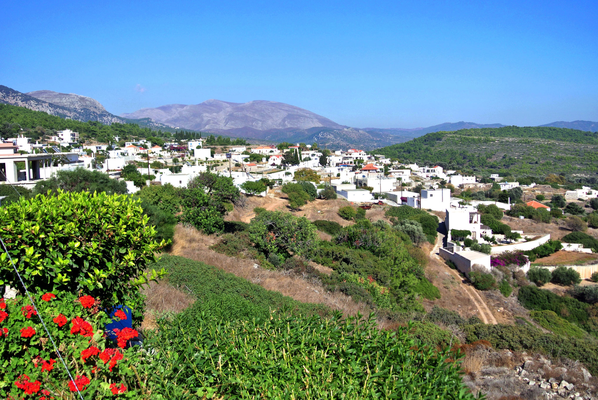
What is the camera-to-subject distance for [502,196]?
4691cm

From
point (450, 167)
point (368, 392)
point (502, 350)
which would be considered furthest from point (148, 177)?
point (450, 167)

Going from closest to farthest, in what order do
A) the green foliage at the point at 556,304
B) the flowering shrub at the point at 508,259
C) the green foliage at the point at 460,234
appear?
the green foliage at the point at 556,304 < the flowering shrub at the point at 508,259 < the green foliage at the point at 460,234

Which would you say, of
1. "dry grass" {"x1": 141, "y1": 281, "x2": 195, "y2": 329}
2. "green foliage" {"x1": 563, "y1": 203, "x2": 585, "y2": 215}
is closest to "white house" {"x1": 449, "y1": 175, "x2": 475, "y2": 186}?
"green foliage" {"x1": 563, "y1": 203, "x2": 585, "y2": 215}

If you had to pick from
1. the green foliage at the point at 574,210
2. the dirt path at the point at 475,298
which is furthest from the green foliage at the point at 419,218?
the green foliage at the point at 574,210

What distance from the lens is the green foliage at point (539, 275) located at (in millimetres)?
23266

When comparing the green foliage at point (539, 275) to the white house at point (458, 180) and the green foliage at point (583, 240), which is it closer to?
the green foliage at point (583, 240)

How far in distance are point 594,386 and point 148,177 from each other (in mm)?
32752

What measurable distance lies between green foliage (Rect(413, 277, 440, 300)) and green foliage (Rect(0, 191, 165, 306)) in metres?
14.7

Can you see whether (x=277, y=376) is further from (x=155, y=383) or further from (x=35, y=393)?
(x=35, y=393)

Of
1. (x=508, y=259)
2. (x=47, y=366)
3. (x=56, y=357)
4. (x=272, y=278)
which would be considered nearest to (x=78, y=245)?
(x=56, y=357)

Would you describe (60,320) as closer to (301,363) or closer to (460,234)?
(301,363)

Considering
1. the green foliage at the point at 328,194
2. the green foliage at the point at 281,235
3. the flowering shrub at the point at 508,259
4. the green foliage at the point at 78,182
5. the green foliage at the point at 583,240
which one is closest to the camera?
the green foliage at the point at 281,235

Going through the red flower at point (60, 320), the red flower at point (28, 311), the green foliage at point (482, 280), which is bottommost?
the green foliage at point (482, 280)

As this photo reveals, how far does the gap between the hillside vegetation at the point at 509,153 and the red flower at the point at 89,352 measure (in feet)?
296
